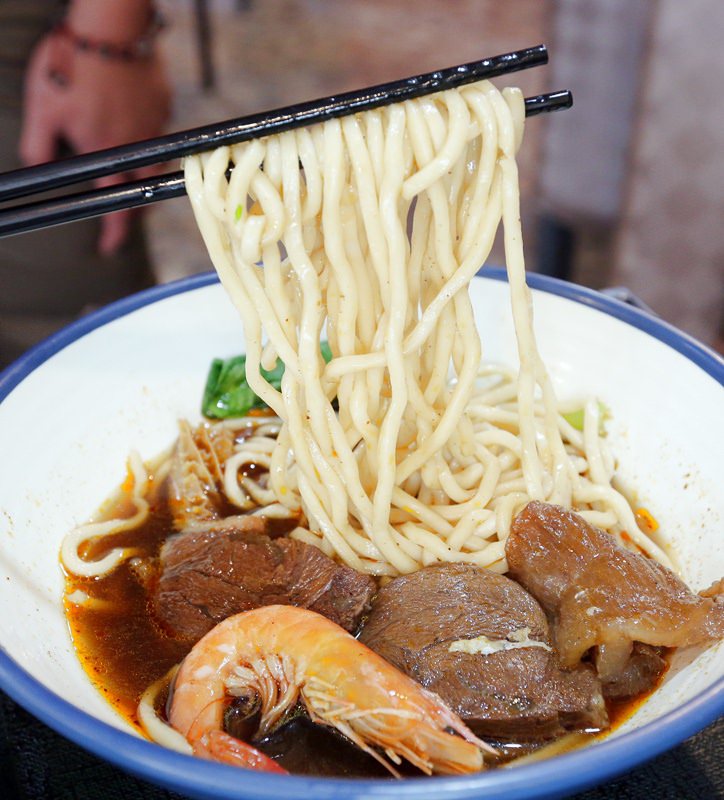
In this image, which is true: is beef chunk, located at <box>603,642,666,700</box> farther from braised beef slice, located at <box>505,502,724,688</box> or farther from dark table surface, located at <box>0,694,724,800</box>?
dark table surface, located at <box>0,694,724,800</box>

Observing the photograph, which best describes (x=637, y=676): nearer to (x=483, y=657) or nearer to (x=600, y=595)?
(x=600, y=595)

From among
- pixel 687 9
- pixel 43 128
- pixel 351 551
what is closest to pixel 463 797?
pixel 351 551

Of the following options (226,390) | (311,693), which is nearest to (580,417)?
(226,390)

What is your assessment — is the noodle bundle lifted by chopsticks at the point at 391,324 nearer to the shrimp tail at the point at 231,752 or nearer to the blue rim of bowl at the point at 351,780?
A: the shrimp tail at the point at 231,752

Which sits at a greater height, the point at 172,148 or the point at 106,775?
the point at 172,148

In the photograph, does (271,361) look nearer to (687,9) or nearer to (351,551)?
(351,551)

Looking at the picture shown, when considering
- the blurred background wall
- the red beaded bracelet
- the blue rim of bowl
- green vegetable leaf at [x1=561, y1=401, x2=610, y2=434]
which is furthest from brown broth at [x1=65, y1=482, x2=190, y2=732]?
the blurred background wall
